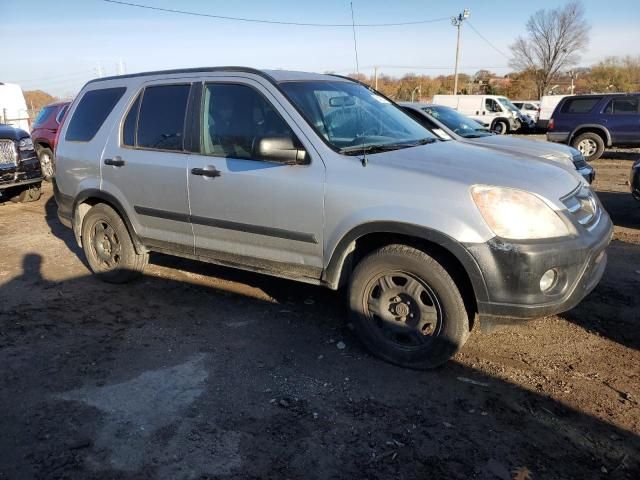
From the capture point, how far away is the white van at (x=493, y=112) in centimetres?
2573

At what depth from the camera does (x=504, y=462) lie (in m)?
2.59

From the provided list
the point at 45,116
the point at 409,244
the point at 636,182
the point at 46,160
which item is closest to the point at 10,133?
the point at 46,160

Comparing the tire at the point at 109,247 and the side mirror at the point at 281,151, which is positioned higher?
the side mirror at the point at 281,151

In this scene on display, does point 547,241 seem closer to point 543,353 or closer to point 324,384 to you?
point 543,353

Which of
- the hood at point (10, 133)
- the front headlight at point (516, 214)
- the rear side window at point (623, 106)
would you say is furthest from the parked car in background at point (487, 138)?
the rear side window at point (623, 106)

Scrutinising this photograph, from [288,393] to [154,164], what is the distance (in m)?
2.28

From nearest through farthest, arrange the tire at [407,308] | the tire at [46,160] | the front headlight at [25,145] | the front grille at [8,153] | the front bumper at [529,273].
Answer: the front bumper at [529,273], the tire at [407,308], the front grille at [8,153], the front headlight at [25,145], the tire at [46,160]

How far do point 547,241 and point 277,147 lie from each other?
5.87 ft

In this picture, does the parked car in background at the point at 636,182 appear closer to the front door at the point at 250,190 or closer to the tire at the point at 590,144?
the front door at the point at 250,190

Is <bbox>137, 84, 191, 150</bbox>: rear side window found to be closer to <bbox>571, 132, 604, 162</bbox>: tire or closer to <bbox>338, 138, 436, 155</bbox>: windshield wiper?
<bbox>338, 138, 436, 155</bbox>: windshield wiper

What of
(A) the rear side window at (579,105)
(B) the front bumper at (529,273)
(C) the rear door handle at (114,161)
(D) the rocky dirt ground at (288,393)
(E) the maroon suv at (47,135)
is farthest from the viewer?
(A) the rear side window at (579,105)

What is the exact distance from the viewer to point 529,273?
295 centimetres

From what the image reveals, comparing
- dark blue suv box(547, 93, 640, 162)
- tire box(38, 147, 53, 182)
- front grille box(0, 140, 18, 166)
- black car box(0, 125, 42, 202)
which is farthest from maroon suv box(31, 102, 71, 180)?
dark blue suv box(547, 93, 640, 162)

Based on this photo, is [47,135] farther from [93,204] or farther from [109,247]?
[109,247]
